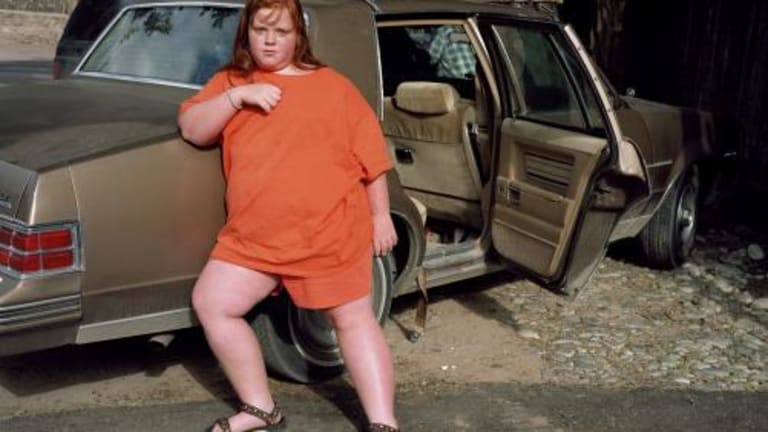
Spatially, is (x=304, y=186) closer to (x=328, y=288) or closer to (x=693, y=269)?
(x=328, y=288)

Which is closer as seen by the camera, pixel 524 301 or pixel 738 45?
pixel 524 301

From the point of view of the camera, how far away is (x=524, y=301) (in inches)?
234

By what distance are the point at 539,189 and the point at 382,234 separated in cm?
150

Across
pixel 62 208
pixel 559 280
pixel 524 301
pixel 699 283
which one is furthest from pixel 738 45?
pixel 62 208

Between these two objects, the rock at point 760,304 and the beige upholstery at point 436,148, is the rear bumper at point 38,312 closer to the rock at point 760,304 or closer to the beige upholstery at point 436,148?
the beige upholstery at point 436,148

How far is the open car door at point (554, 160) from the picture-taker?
4832mm

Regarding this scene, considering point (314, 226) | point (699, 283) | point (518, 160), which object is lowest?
point (699, 283)

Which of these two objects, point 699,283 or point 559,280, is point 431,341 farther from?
point 699,283

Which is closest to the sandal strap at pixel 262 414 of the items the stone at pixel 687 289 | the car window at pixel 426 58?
the car window at pixel 426 58

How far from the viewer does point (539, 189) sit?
5.07m

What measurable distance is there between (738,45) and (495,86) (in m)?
4.47

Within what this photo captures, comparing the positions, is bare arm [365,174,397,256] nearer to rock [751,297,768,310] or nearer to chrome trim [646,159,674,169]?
chrome trim [646,159,674,169]

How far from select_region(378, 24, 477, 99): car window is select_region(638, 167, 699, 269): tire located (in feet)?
4.75

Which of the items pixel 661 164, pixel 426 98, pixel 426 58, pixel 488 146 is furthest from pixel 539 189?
pixel 426 58
